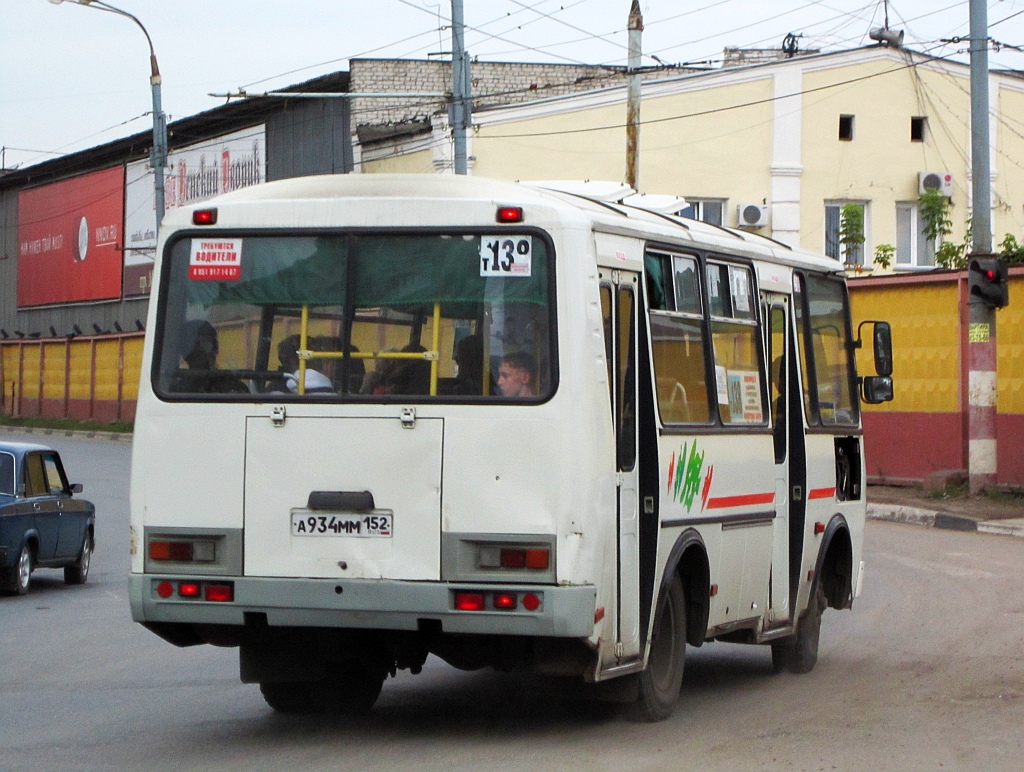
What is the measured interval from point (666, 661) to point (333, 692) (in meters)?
1.71

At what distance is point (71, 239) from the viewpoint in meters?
59.3

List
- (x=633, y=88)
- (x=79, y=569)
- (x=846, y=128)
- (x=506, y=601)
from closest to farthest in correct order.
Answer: (x=506, y=601) → (x=79, y=569) → (x=633, y=88) → (x=846, y=128)

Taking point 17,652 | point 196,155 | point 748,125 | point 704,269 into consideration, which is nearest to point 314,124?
point 196,155

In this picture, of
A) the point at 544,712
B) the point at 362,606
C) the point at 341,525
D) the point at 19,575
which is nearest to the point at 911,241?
the point at 19,575

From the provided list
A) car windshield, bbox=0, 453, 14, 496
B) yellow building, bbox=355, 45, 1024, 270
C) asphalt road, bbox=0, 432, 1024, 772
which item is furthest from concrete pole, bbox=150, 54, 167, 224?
asphalt road, bbox=0, 432, 1024, 772

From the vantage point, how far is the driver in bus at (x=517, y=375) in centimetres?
734

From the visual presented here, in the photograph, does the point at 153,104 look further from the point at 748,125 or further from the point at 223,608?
the point at 223,608

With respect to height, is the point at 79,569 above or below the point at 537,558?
below

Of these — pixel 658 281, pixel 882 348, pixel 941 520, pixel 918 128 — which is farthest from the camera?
pixel 918 128

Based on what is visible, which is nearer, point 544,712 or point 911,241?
point 544,712

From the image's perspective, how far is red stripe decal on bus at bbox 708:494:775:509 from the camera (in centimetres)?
876

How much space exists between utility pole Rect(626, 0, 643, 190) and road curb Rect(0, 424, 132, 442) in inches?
814

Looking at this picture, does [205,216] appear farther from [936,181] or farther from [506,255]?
[936,181]

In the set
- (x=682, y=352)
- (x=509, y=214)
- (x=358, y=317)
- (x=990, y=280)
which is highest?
(x=990, y=280)
